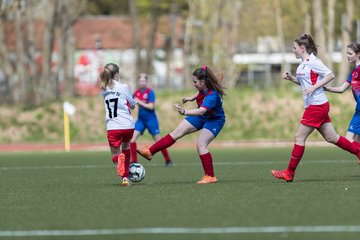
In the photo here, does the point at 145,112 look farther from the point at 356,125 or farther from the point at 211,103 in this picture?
the point at 211,103

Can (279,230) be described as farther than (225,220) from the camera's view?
No

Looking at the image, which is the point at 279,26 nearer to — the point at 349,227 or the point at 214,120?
the point at 214,120

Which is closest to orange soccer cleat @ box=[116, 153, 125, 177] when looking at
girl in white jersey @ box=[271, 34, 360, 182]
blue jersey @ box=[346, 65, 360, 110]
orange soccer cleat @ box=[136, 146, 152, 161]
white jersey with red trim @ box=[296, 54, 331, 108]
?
orange soccer cleat @ box=[136, 146, 152, 161]

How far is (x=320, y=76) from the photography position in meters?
15.8

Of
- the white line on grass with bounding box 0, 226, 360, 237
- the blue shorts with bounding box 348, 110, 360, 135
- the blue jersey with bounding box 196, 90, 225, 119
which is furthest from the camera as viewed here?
the blue shorts with bounding box 348, 110, 360, 135

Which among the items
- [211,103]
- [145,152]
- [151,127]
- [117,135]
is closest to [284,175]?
[211,103]

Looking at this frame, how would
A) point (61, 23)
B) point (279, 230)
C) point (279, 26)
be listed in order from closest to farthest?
point (279, 230)
point (61, 23)
point (279, 26)

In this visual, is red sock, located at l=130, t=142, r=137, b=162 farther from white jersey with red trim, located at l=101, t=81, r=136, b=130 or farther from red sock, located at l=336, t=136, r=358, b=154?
red sock, located at l=336, t=136, r=358, b=154

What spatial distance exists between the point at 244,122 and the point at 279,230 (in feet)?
93.3

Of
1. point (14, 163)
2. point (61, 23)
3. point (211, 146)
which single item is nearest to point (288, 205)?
point (14, 163)

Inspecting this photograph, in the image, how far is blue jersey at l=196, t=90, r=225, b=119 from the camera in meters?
16.1

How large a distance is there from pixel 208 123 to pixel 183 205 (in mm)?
3617

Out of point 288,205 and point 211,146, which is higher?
point 288,205

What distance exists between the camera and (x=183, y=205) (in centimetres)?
1298
